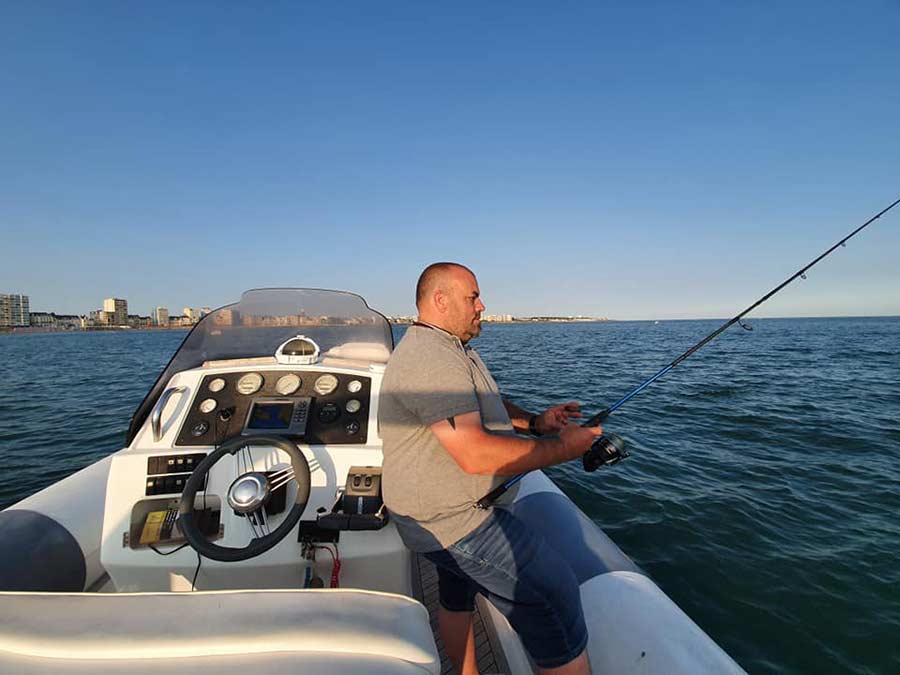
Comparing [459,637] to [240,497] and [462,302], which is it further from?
[462,302]

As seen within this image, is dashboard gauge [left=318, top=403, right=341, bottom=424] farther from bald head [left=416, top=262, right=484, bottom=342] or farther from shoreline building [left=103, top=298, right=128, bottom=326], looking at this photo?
shoreline building [left=103, top=298, right=128, bottom=326]

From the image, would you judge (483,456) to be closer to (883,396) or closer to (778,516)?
(778,516)

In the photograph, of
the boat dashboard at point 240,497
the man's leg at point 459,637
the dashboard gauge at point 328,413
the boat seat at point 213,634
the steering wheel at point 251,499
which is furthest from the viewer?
the dashboard gauge at point 328,413

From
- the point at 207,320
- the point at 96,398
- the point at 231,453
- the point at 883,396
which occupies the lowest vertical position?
the point at 96,398

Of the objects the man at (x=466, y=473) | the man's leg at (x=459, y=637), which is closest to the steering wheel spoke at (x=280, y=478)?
the man at (x=466, y=473)

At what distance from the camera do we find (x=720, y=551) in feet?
11.3

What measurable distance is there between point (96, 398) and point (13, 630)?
13.0 metres

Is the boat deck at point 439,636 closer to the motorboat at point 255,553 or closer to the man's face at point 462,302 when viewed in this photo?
the motorboat at point 255,553

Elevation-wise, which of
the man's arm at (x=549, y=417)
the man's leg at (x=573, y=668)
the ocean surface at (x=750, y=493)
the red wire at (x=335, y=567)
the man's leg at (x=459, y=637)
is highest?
the man's arm at (x=549, y=417)

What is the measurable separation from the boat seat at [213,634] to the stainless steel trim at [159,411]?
1315 millimetres

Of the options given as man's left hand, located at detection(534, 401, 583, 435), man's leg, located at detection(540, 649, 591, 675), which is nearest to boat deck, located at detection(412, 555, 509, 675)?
man's leg, located at detection(540, 649, 591, 675)

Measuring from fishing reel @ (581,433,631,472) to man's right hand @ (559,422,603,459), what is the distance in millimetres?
323

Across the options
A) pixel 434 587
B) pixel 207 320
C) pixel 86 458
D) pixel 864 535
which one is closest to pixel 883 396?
pixel 864 535

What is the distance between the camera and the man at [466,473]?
1279 millimetres
